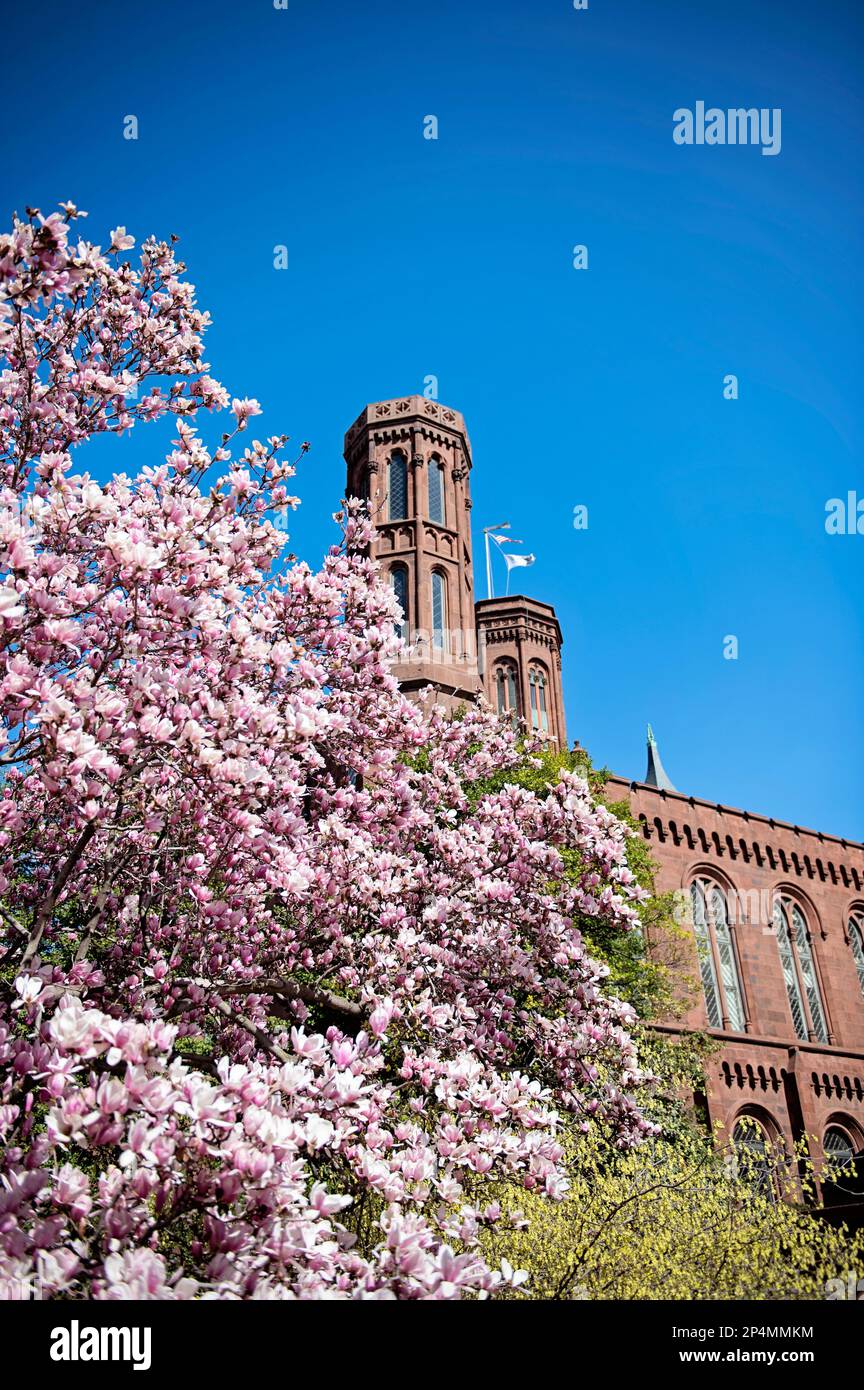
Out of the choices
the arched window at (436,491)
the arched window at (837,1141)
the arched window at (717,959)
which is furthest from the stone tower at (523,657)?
the arched window at (837,1141)

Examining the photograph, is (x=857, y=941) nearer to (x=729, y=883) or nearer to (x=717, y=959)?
(x=729, y=883)

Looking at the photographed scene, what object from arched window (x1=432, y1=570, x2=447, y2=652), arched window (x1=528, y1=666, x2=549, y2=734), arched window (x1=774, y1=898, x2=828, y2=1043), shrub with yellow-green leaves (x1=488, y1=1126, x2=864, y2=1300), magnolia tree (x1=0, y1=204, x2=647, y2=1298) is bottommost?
shrub with yellow-green leaves (x1=488, y1=1126, x2=864, y2=1300)

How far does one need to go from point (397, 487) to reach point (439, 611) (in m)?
6.14

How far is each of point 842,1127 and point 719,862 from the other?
9443 millimetres

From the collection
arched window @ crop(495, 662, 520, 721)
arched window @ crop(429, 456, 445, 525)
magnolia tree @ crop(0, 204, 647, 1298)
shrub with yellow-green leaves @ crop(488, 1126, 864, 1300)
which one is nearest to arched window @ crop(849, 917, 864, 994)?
arched window @ crop(495, 662, 520, 721)

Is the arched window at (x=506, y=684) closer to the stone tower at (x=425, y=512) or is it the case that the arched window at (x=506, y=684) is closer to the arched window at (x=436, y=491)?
the stone tower at (x=425, y=512)

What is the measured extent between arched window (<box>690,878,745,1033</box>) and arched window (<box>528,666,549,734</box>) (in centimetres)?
2059

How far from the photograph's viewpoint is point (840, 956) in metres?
33.3

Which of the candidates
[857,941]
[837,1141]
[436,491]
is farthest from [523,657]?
[837,1141]

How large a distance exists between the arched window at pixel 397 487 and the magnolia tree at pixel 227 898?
28067 millimetres

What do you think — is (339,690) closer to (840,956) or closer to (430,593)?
(430,593)

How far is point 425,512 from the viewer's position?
35375 millimetres

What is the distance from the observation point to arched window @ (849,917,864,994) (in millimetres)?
34213

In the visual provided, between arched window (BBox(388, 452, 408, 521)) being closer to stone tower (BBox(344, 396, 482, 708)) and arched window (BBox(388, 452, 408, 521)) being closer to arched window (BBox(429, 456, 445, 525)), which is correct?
stone tower (BBox(344, 396, 482, 708))
